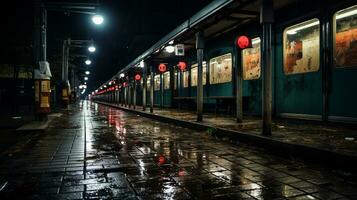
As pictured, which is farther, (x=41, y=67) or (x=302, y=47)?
(x=41, y=67)

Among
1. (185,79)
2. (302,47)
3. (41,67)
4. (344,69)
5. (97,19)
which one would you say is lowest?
(344,69)

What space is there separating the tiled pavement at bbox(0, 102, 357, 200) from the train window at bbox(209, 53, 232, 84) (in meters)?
10.3

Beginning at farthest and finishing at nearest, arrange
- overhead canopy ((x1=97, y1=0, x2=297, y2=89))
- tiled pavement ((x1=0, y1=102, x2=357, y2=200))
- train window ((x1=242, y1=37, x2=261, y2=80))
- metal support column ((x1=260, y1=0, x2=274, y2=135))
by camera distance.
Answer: train window ((x1=242, y1=37, x2=261, y2=80)) < overhead canopy ((x1=97, y1=0, x2=297, y2=89)) < metal support column ((x1=260, y1=0, x2=274, y2=135)) < tiled pavement ((x1=0, y1=102, x2=357, y2=200))

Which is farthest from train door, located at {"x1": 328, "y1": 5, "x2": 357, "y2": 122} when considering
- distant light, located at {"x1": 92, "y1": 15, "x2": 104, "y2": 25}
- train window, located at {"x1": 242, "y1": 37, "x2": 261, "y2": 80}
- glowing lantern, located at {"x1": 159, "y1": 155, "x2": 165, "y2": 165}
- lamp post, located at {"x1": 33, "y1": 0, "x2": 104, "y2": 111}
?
lamp post, located at {"x1": 33, "y1": 0, "x2": 104, "y2": 111}

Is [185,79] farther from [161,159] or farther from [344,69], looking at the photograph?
[161,159]

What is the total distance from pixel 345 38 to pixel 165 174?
8.28 metres

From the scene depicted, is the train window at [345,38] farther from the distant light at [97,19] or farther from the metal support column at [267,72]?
the distant light at [97,19]

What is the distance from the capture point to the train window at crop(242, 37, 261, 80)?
16.4m

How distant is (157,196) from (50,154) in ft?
15.2

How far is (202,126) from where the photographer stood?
1345 centimetres

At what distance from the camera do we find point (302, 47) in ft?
43.3

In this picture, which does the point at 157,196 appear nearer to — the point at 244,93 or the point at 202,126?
the point at 202,126

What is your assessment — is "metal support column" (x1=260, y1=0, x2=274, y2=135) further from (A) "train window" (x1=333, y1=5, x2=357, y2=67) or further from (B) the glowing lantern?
(B) the glowing lantern

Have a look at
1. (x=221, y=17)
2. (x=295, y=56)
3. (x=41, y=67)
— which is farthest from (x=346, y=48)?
(x=41, y=67)
